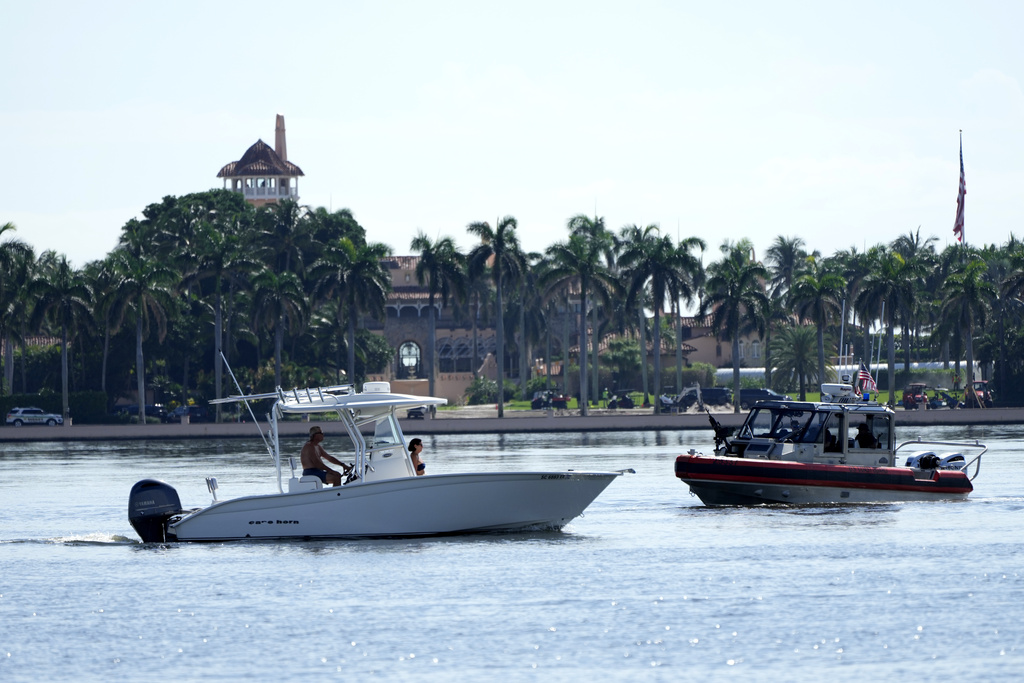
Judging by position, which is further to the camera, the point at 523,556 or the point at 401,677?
the point at 523,556

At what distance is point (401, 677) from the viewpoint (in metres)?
16.5

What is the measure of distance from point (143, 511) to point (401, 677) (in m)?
9.85

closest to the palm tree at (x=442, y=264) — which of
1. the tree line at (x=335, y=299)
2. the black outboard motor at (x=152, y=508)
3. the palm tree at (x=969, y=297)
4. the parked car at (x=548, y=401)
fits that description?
the tree line at (x=335, y=299)

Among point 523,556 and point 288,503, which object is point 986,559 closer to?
point 523,556

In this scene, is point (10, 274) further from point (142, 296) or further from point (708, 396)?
point (708, 396)

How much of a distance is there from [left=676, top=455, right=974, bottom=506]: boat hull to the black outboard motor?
34.9ft

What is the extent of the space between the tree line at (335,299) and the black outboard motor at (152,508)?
55.7m

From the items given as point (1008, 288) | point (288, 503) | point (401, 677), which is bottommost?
point (401, 677)

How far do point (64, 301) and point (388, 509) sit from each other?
204 ft

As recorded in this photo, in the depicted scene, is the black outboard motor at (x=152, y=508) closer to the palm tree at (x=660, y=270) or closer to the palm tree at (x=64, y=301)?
the palm tree at (x=64, y=301)

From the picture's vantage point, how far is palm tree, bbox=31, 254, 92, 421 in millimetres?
80312

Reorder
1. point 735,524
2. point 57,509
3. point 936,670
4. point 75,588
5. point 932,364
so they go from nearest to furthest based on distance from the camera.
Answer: point 936,670, point 75,588, point 735,524, point 57,509, point 932,364

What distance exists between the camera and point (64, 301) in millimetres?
80750

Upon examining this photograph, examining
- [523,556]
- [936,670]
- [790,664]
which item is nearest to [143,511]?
[523,556]
